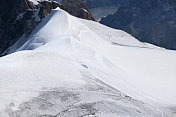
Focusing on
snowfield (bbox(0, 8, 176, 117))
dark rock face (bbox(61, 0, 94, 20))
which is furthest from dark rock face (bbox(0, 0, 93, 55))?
snowfield (bbox(0, 8, 176, 117))

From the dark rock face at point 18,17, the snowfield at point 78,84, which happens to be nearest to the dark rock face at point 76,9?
the dark rock face at point 18,17

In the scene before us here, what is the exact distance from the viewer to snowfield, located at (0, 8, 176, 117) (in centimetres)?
2044

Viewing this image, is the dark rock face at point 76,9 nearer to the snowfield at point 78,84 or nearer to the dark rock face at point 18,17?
the dark rock face at point 18,17

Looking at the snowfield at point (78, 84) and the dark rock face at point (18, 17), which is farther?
the dark rock face at point (18, 17)

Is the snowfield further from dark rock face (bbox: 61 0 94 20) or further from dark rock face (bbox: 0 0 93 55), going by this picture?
dark rock face (bbox: 61 0 94 20)

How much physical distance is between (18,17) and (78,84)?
48651 mm

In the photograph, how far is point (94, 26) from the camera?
63031mm

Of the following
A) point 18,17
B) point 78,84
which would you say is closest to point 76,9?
point 18,17

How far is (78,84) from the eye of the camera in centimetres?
2409

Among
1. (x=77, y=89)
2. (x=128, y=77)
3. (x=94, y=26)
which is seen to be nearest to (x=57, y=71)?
(x=77, y=89)

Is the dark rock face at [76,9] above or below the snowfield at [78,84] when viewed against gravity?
below

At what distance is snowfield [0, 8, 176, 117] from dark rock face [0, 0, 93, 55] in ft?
79.9

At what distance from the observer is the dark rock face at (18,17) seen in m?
60.8

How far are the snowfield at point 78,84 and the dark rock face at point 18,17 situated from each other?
24.4 metres
